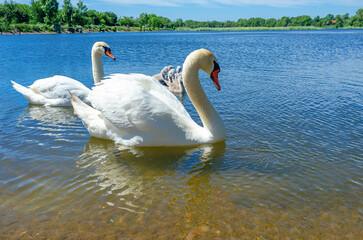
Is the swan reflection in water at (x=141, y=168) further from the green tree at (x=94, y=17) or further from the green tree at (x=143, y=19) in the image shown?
the green tree at (x=143, y=19)

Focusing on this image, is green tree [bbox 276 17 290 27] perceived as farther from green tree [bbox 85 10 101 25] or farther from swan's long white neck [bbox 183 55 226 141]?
swan's long white neck [bbox 183 55 226 141]

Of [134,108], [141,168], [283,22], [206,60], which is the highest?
[206,60]

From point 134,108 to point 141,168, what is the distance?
2.96ft

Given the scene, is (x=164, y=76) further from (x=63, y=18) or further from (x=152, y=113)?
(x=63, y=18)

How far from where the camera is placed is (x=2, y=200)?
12.2 ft

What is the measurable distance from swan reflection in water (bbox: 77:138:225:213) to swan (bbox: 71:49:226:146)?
0.58 ft

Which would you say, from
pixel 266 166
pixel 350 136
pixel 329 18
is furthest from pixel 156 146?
pixel 329 18

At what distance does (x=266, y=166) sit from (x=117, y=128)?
2.43 m

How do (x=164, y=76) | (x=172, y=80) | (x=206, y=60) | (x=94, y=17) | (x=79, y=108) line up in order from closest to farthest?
(x=206, y=60), (x=79, y=108), (x=172, y=80), (x=164, y=76), (x=94, y=17)

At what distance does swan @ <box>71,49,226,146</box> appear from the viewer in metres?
4.71

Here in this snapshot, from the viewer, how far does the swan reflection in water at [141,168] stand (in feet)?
12.5

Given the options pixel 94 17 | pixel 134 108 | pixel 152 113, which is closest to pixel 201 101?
pixel 152 113

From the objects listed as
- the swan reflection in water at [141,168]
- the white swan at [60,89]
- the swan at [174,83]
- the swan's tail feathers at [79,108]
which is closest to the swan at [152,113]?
the swan reflection in water at [141,168]

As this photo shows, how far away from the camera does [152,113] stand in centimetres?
464
